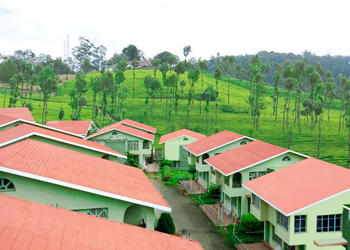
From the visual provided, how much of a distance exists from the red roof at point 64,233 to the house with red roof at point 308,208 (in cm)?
923

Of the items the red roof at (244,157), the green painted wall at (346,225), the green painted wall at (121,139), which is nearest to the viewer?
the green painted wall at (346,225)

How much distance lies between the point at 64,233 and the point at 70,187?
4722 millimetres

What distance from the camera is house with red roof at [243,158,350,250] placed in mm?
18547

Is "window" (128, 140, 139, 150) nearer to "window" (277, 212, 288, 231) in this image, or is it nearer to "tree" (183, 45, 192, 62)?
"window" (277, 212, 288, 231)

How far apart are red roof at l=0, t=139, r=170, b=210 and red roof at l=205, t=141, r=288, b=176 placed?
10.7 metres

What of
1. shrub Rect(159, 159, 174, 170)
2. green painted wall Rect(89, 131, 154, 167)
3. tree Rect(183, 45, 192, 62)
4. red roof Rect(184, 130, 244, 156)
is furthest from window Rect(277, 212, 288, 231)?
tree Rect(183, 45, 192, 62)

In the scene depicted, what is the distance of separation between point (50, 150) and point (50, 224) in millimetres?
9255

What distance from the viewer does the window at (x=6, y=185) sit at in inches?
543

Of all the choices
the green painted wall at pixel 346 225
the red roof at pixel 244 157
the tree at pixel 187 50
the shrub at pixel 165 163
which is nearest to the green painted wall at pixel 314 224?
the green painted wall at pixel 346 225

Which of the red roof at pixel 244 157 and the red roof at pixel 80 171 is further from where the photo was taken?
the red roof at pixel 244 157

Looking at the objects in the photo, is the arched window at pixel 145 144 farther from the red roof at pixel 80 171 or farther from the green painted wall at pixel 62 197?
the green painted wall at pixel 62 197

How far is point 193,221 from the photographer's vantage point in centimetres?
2736

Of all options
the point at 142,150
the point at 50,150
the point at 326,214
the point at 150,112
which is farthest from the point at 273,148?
the point at 150,112

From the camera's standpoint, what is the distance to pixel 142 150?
152 feet
